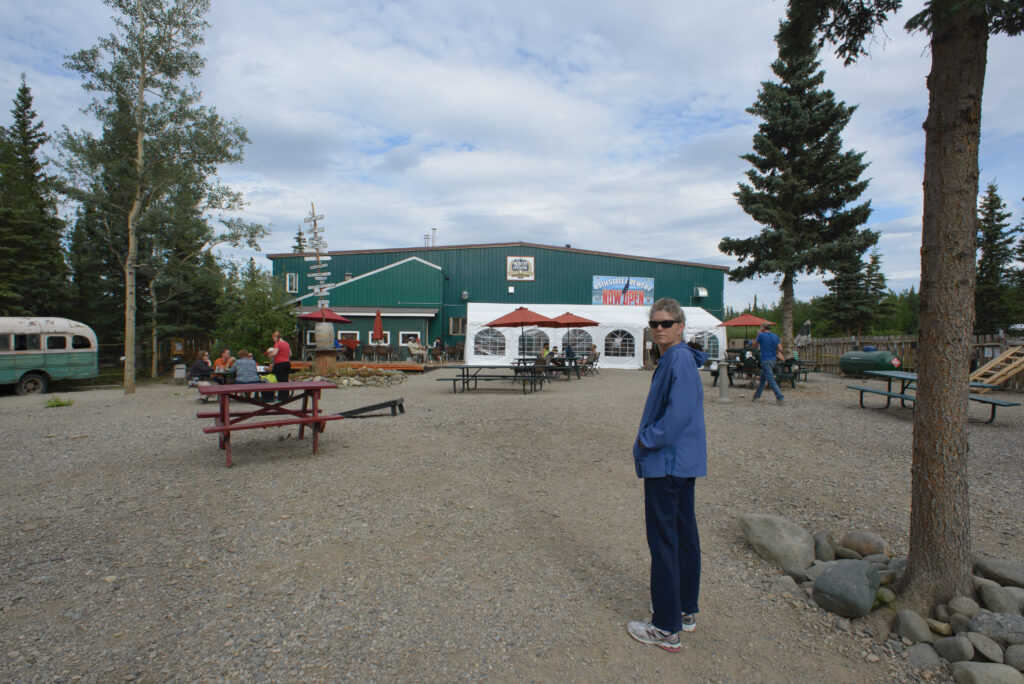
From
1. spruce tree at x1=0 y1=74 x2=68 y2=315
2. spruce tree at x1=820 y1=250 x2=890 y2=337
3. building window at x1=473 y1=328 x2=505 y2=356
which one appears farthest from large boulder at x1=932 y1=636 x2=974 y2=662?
spruce tree at x1=820 y1=250 x2=890 y2=337

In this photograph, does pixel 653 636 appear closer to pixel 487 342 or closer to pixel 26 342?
pixel 487 342

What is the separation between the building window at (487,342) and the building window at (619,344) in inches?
198

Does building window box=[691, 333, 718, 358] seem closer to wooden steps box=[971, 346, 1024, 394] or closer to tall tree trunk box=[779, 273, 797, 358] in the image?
tall tree trunk box=[779, 273, 797, 358]

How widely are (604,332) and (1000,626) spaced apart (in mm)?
21967

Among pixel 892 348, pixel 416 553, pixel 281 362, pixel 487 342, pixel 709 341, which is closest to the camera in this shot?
pixel 416 553

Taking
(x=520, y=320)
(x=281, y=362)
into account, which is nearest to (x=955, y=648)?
(x=281, y=362)

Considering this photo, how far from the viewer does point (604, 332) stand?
2445cm

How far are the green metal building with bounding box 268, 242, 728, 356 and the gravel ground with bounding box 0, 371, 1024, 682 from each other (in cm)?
2079

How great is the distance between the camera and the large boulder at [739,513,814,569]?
365cm

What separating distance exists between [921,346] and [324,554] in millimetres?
4200

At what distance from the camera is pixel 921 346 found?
3051mm

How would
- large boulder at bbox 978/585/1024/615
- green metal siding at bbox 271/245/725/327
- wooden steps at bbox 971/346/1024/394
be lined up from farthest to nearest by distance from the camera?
green metal siding at bbox 271/245/725/327, wooden steps at bbox 971/346/1024/394, large boulder at bbox 978/585/1024/615

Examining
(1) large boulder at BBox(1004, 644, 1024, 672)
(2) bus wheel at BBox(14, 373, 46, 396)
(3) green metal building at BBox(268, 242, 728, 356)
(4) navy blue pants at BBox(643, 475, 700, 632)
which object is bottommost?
(2) bus wheel at BBox(14, 373, 46, 396)

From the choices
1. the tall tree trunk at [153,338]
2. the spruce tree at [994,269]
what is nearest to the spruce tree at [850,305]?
the spruce tree at [994,269]
